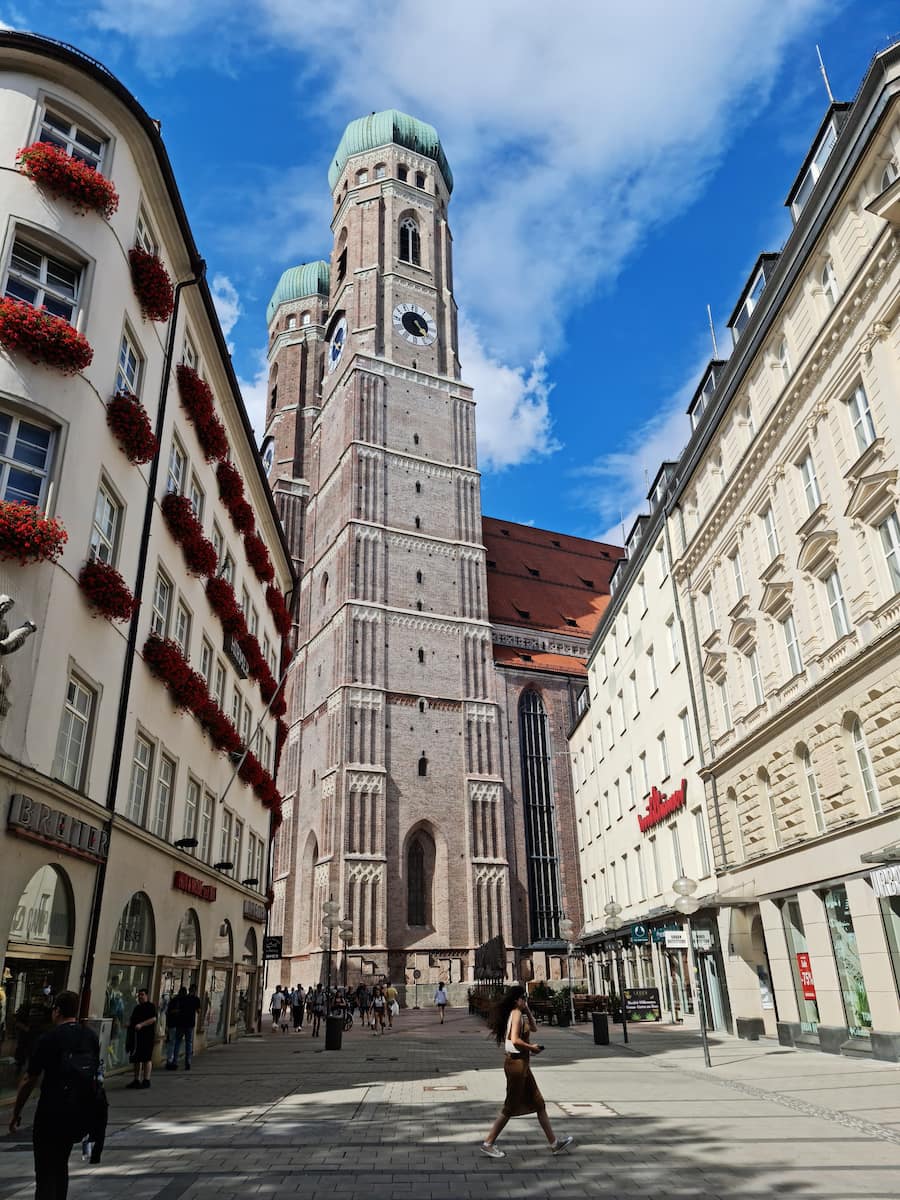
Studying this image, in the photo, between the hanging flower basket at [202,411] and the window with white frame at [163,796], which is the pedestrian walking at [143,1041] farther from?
the hanging flower basket at [202,411]

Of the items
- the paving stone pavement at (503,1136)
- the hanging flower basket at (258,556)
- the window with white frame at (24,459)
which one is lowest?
the paving stone pavement at (503,1136)

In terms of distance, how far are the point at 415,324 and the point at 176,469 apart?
44.9 m

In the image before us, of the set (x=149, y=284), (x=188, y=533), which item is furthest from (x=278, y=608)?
(x=149, y=284)

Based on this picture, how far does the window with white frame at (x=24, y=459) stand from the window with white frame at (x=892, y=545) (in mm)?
12750

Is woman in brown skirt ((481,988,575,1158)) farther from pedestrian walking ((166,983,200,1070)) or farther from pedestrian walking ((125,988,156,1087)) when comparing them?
pedestrian walking ((166,983,200,1070))

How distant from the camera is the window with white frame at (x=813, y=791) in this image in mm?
16891

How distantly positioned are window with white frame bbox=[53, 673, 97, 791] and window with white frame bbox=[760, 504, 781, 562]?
13504mm

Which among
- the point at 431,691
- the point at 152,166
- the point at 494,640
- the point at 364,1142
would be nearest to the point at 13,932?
the point at 364,1142

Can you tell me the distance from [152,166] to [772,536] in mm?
14397

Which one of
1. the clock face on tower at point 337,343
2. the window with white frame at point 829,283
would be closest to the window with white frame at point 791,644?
the window with white frame at point 829,283

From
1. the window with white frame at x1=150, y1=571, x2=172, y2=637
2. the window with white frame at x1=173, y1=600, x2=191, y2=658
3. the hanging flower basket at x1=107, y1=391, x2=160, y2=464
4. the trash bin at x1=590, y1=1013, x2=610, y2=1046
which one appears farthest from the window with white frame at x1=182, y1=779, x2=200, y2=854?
the trash bin at x1=590, y1=1013, x2=610, y2=1046

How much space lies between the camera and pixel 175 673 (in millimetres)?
17125

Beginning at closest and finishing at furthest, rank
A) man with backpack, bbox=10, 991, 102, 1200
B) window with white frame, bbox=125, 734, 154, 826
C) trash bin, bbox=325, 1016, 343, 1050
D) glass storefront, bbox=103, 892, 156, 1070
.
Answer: man with backpack, bbox=10, 991, 102, 1200 < glass storefront, bbox=103, 892, 156, 1070 < window with white frame, bbox=125, 734, 154, 826 < trash bin, bbox=325, 1016, 343, 1050

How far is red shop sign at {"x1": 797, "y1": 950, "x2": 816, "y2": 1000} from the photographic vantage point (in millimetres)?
16891
